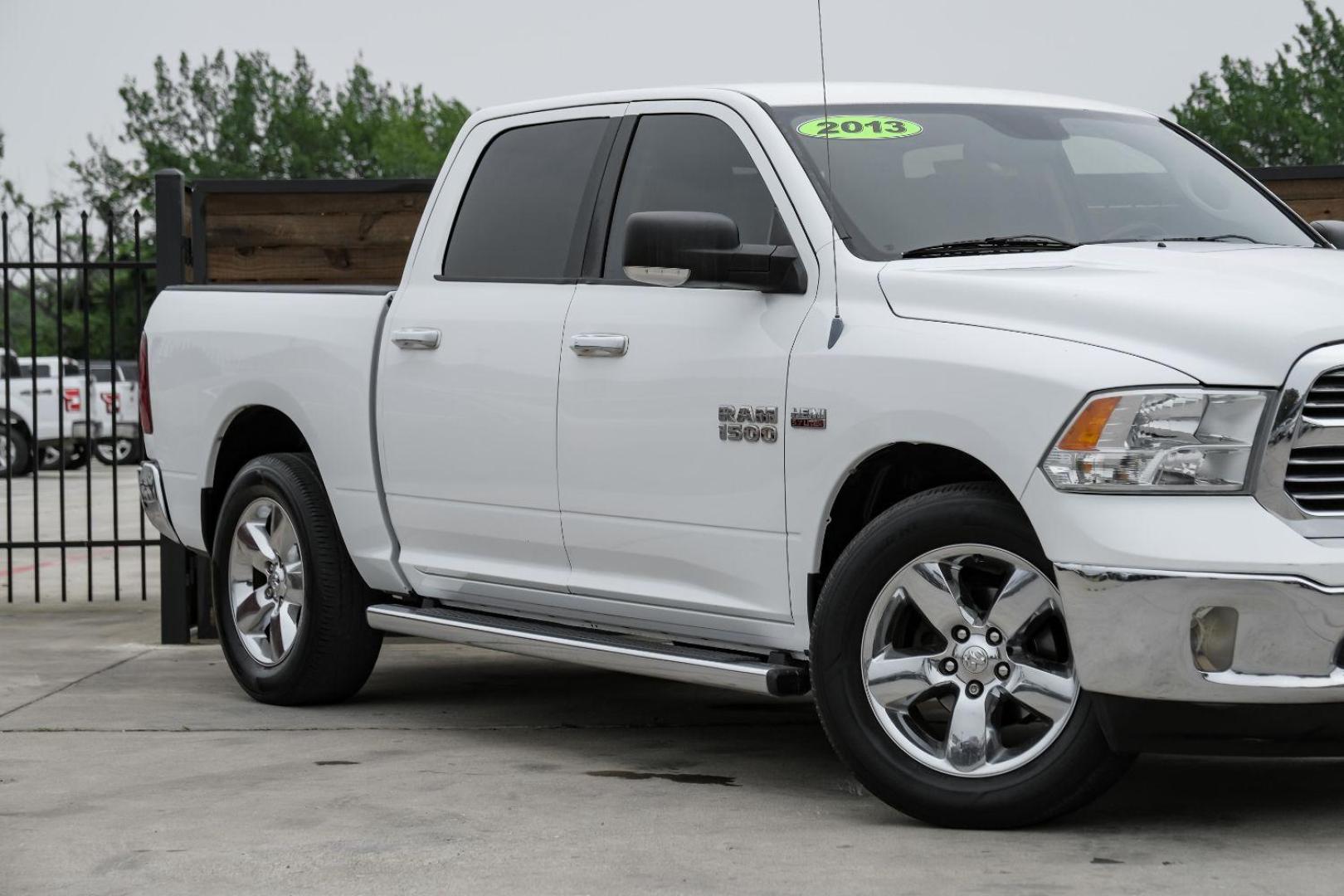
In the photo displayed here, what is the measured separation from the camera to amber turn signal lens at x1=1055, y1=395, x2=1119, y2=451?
464 cm

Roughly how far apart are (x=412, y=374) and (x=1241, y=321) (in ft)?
9.97

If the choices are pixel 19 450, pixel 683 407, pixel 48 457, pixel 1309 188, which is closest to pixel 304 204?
pixel 683 407

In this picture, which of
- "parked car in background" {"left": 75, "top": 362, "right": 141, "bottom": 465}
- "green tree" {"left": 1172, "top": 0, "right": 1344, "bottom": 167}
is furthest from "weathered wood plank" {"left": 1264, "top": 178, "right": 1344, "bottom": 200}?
"green tree" {"left": 1172, "top": 0, "right": 1344, "bottom": 167}

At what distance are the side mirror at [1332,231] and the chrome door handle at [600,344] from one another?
7.40 feet

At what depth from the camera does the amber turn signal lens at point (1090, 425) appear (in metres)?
4.64

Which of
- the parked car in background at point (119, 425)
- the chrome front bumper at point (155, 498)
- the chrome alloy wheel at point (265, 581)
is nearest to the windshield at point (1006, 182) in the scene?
the chrome alloy wheel at point (265, 581)

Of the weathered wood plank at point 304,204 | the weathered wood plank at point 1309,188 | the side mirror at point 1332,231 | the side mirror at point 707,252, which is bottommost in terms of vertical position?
the side mirror at point 707,252

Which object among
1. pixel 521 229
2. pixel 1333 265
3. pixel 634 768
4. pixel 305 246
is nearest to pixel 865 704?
pixel 634 768

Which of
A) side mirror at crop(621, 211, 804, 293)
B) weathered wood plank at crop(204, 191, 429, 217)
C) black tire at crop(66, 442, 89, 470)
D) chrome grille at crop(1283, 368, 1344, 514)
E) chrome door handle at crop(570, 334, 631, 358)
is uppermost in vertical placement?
weathered wood plank at crop(204, 191, 429, 217)

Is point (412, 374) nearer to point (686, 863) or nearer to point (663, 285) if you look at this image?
point (663, 285)

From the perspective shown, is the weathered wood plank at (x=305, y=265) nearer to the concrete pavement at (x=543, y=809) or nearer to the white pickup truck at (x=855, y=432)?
the white pickup truck at (x=855, y=432)

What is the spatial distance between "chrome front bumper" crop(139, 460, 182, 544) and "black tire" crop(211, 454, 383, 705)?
720 millimetres

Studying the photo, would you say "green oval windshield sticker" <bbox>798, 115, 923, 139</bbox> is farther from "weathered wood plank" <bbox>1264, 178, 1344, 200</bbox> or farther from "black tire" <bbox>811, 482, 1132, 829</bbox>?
"weathered wood plank" <bbox>1264, 178, 1344, 200</bbox>

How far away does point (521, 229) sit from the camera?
6609 millimetres
